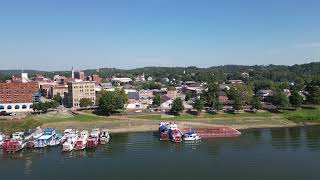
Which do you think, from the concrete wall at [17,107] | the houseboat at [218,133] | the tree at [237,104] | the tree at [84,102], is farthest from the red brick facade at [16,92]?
the tree at [237,104]

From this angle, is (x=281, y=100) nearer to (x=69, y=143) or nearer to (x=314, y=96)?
(x=314, y=96)

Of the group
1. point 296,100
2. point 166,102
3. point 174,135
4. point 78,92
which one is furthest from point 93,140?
point 296,100

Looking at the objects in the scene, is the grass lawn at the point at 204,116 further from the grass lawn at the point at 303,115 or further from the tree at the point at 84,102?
the tree at the point at 84,102

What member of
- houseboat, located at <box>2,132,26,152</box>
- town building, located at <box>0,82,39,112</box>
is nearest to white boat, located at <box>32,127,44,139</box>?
houseboat, located at <box>2,132,26,152</box>

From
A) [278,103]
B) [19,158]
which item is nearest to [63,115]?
[19,158]

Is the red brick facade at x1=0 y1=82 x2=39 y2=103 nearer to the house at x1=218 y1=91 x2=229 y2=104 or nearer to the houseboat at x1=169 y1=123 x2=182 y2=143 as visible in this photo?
the houseboat at x1=169 y1=123 x2=182 y2=143

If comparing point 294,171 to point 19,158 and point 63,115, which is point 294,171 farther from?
point 63,115
